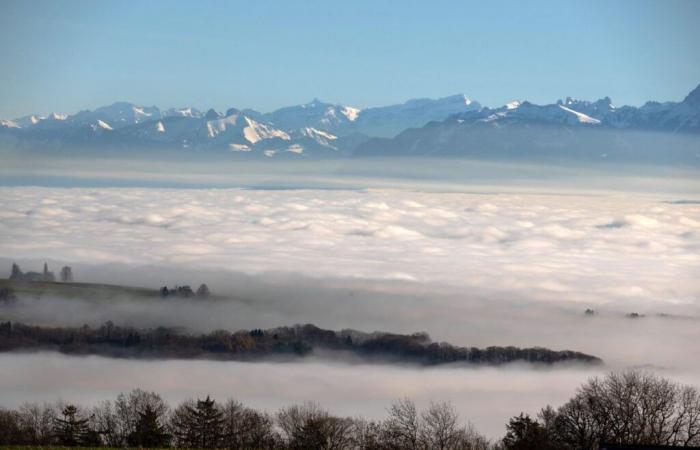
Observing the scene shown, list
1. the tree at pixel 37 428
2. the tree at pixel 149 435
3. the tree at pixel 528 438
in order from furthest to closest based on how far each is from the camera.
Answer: the tree at pixel 37 428
the tree at pixel 149 435
the tree at pixel 528 438

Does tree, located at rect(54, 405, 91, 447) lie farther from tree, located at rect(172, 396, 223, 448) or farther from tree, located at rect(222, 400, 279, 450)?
tree, located at rect(222, 400, 279, 450)

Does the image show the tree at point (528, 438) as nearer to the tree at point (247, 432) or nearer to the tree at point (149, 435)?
the tree at point (247, 432)

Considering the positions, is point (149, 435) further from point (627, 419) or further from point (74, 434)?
point (627, 419)

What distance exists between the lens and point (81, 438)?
347ft

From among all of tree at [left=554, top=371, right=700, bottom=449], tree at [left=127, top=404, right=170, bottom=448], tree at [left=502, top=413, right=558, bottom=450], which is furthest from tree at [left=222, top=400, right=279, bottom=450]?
tree at [left=554, top=371, right=700, bottom=449]

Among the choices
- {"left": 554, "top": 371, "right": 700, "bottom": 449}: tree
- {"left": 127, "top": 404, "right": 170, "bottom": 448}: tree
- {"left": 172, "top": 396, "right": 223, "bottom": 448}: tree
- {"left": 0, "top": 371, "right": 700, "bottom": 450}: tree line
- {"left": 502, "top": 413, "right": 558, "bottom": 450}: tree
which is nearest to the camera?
{"left": 502, "top": 413, "right": 558, "bottom": 450}: tree

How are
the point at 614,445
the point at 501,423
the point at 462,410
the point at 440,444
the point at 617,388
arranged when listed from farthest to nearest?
the point at 462,410 < the point at 501,423 < the point at 617,388 < the point at 440,444 < the point at 614,445

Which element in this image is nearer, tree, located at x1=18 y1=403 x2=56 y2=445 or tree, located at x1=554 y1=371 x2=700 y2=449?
tree, located at x1=554 y1=371 x2=700 y2=449

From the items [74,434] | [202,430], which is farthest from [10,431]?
[202,430]

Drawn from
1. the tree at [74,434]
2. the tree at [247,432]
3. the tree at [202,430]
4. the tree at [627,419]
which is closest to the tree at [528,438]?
the tree at [627,419]

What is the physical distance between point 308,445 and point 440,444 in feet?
47.4

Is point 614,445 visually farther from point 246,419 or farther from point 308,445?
point 246,419

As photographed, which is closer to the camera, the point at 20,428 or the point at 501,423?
the point at 20,428

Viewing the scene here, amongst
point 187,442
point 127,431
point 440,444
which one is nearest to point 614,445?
point 440,444
